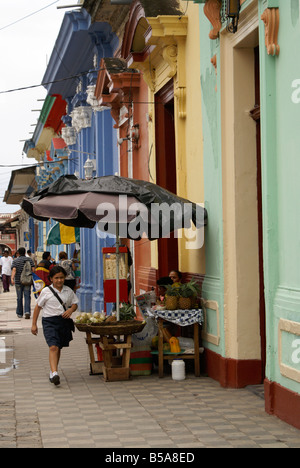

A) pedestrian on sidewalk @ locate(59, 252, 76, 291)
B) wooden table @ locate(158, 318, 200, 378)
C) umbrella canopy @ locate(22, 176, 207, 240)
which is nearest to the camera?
umbrella canopy @ locate(22, 176, 207, 240)

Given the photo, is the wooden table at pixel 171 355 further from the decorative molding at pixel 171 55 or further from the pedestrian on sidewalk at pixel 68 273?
the pedestrian on sidewalk at pixel 68 273

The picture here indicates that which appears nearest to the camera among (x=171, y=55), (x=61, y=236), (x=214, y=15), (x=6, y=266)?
(x=214, y=15)

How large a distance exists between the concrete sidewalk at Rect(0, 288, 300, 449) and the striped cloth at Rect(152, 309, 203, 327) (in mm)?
710

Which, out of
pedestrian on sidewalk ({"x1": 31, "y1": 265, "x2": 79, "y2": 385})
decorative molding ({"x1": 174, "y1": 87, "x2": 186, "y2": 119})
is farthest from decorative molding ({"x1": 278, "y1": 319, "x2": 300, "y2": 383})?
decorative molding ({"x1": 174, "y1": 87, "x2": 186, "y2": 119})

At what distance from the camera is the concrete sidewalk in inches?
281

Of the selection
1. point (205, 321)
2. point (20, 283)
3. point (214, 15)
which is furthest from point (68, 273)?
point (214, 15)

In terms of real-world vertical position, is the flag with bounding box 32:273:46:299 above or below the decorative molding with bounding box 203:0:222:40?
below

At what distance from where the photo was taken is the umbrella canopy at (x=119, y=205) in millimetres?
10273

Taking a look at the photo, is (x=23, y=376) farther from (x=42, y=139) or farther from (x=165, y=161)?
(x=42, y=139)

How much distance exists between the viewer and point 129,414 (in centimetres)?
841

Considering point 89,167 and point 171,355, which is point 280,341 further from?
point 89,167

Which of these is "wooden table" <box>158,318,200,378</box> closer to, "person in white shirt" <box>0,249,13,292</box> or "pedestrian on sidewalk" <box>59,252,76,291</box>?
"pedestrian on sidewalk" <box>59,252,76,291</box>

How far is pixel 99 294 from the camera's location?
2119 cm

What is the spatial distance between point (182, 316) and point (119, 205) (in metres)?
1.63
